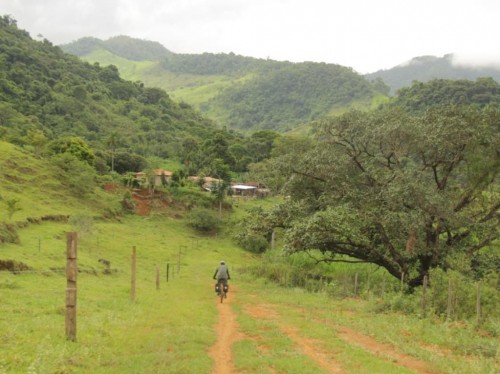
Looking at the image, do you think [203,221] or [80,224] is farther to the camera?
[203,221]

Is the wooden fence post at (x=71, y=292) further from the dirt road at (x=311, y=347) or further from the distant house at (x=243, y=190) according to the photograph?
the distant house at (x=243, y=190)

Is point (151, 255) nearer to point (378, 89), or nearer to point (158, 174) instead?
point (158, 174)

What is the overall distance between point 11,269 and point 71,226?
19626mm

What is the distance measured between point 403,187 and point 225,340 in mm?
13591

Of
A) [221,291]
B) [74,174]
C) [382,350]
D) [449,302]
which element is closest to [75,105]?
[74,174]

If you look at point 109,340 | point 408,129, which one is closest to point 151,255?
point 408,129

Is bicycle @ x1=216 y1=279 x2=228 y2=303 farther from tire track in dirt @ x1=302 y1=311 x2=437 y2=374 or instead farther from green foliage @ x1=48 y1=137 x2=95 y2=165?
green foliage @ x1=48 y1=137 x2=95 y2=165

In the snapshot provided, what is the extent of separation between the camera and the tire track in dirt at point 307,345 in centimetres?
998

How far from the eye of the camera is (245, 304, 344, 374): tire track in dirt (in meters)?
9.98

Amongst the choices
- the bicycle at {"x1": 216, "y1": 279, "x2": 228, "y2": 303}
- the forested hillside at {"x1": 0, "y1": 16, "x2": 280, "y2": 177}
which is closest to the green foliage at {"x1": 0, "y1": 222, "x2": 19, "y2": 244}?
the bicycle at {"x1": 216, "y1": 279, "x2": 228, "y2": 303}

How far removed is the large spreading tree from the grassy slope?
439cm

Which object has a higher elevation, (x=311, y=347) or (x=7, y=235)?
(x=311, y=347)

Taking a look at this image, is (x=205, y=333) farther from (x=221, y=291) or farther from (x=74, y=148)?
(x=74, y=148)

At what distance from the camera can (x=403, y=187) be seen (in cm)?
2242
